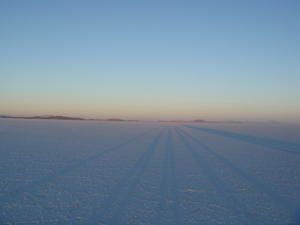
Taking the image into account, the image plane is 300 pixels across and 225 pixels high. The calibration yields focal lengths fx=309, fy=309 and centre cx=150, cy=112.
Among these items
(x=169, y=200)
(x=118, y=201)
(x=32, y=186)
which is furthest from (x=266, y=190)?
(x=32, y=186)

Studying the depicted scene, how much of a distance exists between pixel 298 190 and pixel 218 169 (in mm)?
2535

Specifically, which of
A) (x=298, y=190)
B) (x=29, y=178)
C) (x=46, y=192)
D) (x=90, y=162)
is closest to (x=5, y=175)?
(x=29, y=178)

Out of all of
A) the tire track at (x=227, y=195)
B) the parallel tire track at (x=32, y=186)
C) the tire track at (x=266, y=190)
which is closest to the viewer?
the tire track at (x=227, y=195)

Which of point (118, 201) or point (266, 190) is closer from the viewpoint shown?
point (118, 201)

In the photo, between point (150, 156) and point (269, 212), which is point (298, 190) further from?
point (150, 156)

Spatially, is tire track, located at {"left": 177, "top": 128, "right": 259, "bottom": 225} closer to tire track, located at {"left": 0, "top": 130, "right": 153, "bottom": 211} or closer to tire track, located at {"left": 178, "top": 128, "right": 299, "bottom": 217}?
tire track, located at {"left": 178, "top": 128, "right": 299, "bottom": 217}

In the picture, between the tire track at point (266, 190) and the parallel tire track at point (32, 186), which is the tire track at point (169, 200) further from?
the parallel tire track at point (32, 186)

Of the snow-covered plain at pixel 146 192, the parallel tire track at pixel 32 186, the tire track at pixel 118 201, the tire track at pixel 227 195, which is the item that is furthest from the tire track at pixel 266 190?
the parallel tire track at pixel 32 186

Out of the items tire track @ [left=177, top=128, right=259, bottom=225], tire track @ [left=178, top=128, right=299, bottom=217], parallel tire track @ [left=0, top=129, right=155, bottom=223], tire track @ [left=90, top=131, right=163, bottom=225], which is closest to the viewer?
tire track @ [left=90, top=131, right=163, bottom=225]

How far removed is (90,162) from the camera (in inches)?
389

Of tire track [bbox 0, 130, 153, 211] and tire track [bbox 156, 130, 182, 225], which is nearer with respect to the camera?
tire track [bbox 156, 130, 182, 225]

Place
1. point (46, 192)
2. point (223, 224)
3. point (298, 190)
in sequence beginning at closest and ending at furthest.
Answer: point (223, 224) < point (46, 192) < point (298, 190)

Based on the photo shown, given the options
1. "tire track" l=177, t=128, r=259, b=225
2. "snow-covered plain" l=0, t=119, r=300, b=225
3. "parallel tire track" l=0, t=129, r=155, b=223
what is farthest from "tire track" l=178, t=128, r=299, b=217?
"parallel tire track" l=0, t=129, r=155, b=223

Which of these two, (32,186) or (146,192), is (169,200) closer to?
(146,192)
